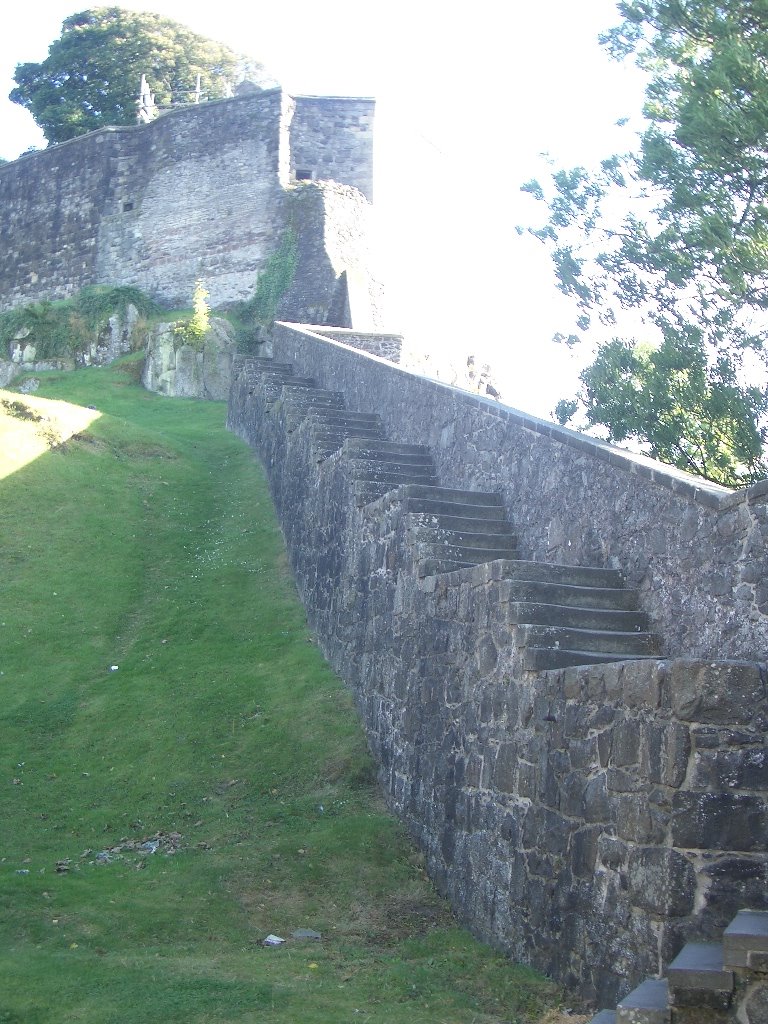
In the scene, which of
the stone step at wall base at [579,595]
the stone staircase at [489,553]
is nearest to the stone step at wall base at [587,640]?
the stone staircase at [489,553]

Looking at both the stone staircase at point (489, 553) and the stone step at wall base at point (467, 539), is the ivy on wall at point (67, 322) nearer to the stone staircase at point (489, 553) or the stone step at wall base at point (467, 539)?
the stone staircase at point (489, 553)

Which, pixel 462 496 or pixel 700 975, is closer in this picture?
pixel 700 975

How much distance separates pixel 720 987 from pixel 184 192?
29754mm

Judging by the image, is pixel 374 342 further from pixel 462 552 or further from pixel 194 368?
pixel 462 552

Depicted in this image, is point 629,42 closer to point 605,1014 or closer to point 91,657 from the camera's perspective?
point 91,657

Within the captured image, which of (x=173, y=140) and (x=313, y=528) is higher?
(x=173, y=140)

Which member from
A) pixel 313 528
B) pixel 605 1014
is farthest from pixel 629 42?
pixel 605 1014

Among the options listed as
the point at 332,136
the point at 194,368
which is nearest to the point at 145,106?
the point at 332,136

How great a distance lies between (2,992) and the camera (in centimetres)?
720

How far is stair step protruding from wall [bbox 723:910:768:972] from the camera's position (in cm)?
536

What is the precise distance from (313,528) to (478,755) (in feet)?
23.1

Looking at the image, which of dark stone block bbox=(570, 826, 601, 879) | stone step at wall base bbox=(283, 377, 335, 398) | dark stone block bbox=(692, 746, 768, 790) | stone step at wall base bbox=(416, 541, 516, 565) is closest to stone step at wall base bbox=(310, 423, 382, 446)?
stone step at wall base bbox=(283, 377, 335, 398)

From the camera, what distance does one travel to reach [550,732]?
26.1 ft

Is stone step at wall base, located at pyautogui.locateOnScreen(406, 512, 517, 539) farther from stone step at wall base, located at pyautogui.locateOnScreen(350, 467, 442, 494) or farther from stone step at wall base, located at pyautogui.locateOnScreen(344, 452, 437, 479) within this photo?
stone step at wall base, located at pyautogui.locateOnScreen(344, 452, 437, 479)
